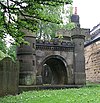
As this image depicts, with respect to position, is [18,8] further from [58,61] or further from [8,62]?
[58,61]

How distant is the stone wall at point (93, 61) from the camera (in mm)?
35981

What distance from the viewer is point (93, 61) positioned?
38312mm

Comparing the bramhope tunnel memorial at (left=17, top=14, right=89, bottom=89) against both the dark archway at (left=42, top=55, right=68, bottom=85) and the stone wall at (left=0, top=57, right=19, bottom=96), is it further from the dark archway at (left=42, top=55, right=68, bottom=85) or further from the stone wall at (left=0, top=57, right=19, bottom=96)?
the stone wall at (left=0, top=57, right=19, bottom=96)

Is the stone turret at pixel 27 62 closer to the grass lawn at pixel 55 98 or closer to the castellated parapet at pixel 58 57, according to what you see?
the castellated parapet at pixel 58 57

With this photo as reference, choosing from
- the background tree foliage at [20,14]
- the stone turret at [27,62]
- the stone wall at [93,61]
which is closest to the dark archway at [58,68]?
the stone turret at [27,62]

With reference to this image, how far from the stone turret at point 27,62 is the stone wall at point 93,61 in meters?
11.7

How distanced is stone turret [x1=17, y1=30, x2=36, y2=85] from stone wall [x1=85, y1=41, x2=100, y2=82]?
11.7 m

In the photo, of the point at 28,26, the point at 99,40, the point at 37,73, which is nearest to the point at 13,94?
the point at 28,26

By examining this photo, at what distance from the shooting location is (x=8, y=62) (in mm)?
13914

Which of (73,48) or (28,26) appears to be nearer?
(28,26)

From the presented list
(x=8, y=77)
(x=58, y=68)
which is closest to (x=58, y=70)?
(x=58, y=68)

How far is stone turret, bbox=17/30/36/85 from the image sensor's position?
26.3 meters

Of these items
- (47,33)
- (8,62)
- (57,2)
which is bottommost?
(8,62)

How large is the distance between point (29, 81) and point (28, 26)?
16.5 meters
